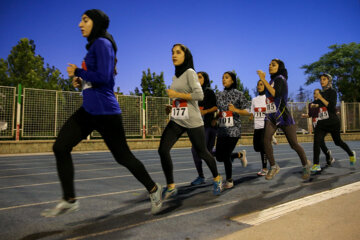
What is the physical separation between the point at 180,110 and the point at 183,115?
9 cm

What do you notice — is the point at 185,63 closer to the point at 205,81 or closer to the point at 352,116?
the point at 205,81

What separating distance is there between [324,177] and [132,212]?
3924 millimetres

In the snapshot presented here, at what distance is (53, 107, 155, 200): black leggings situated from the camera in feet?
8.38

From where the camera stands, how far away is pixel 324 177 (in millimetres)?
5402

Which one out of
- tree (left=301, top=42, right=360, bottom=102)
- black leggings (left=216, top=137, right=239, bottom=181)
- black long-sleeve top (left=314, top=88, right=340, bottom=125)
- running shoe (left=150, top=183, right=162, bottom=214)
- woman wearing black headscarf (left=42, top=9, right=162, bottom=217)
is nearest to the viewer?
woman wearing black headscarf (left=42, top=9, right=162, bottom=217)

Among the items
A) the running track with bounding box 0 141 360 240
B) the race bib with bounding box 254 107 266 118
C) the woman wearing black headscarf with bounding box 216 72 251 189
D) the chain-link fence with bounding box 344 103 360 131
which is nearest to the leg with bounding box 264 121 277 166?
the running track with bounding box 0 141 360 240

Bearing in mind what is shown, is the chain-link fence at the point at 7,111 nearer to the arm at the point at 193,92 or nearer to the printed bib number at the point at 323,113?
the arm at the point at 193,92

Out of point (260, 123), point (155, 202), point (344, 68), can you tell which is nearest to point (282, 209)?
point (155, 202)

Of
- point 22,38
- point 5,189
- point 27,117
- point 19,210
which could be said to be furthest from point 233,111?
point 22,38

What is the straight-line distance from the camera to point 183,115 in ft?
11.9

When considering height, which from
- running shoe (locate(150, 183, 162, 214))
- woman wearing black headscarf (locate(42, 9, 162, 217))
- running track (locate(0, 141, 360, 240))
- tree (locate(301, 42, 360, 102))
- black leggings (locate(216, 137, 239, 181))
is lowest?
running track (locate(0, 141, 360, 240))

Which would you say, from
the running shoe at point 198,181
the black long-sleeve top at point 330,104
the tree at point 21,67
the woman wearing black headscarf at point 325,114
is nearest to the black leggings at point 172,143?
the running shoe at point 198,181

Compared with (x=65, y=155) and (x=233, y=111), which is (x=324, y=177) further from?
(x=65, y=155)

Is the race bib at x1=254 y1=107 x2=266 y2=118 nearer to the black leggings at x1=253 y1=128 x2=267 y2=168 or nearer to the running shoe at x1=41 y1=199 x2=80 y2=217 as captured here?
the black leggings at x1=253 y1=128 x2=267 y2=168
